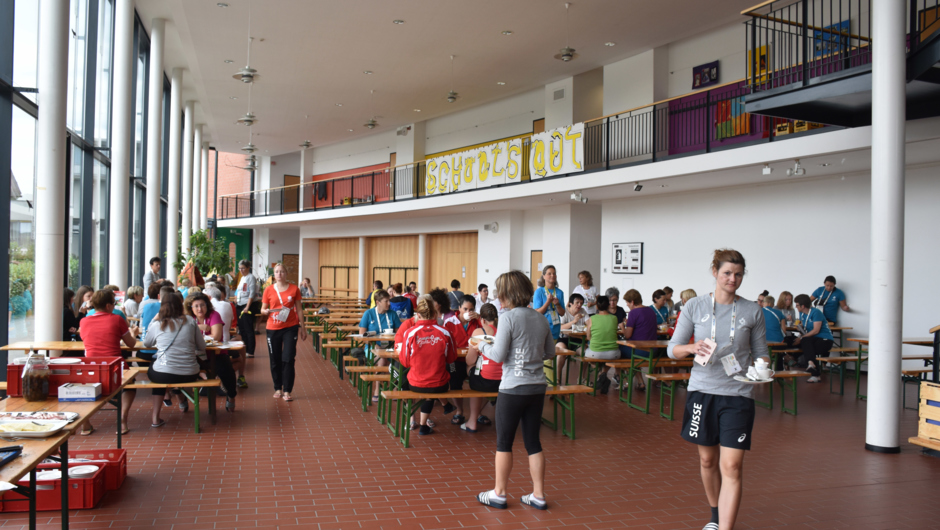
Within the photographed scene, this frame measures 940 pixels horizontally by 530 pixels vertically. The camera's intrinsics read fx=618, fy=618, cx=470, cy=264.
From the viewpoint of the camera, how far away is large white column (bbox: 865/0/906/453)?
5.41 m

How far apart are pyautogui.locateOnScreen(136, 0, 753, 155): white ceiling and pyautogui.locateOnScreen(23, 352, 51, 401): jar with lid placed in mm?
8816

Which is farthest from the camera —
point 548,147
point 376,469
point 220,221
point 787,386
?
point 220,221

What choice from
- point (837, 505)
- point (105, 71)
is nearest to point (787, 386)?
point (837, 505)

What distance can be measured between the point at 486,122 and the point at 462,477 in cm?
1467

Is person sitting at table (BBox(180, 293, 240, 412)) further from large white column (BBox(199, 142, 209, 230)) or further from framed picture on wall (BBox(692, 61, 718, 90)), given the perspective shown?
large white column (BBox(199, 142, 209, 230))

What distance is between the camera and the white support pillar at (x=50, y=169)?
5.90 m

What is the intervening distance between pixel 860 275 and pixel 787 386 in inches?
107

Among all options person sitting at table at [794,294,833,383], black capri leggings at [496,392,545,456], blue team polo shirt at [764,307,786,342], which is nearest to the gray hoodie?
black capri leggings at [496,392,545,456]

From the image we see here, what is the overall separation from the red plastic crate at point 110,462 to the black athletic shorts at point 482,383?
2.87 meters

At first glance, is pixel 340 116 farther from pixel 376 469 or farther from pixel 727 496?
pixel 727 496

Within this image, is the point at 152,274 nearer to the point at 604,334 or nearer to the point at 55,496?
the point at 55,496

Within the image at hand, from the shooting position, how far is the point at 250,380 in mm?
8766

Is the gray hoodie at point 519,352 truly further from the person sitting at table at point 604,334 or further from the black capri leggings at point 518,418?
the person sitting at table at point 604,334

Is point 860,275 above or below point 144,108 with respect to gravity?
below
